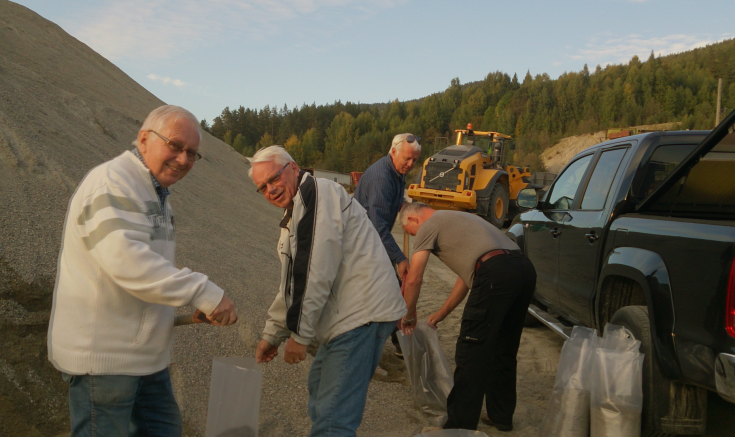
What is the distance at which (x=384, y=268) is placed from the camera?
2.42 metres

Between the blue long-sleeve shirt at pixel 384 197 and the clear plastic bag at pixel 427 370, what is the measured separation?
2.09 feet

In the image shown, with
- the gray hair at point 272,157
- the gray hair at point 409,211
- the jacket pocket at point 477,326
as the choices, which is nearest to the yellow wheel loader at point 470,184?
the gray hair at point 409,211

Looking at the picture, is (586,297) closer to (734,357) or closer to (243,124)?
(734,357)

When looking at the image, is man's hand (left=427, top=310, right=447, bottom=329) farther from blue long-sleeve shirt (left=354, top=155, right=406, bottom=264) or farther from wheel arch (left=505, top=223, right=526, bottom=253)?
wheel arch (left=505, top=223, right=526, bottom=253)

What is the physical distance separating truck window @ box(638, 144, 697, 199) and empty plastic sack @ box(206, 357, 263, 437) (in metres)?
2.96

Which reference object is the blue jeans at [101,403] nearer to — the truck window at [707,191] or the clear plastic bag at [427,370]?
the clear plastic bag at [427,370]

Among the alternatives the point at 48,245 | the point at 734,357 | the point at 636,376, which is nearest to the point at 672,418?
the point at 636,376

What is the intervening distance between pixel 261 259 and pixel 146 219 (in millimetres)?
4982

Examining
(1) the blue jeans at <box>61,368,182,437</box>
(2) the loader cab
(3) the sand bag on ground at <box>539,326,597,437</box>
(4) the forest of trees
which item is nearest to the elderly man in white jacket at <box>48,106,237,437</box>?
(1) the blue jeans at <box>61,368,182,437</box>

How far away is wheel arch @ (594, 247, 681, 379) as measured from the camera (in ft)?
9.28

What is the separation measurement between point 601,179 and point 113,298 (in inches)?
147

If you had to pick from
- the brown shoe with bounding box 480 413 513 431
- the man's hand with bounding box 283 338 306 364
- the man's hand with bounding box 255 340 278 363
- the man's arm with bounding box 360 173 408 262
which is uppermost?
the man's arm with bounding box 360 173 408 262

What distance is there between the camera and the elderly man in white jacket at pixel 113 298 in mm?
1796

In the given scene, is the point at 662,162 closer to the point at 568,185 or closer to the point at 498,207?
the point at 568,185
